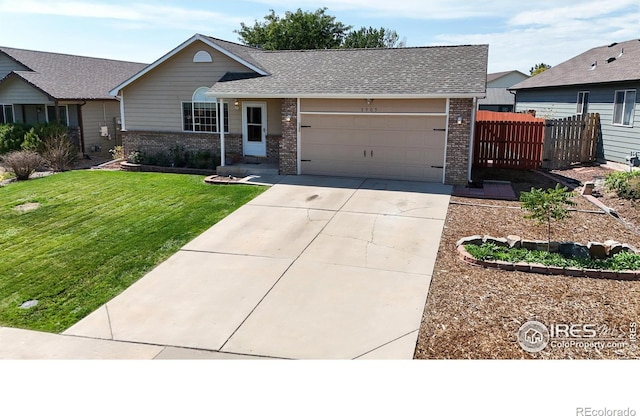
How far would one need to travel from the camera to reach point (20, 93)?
21.5m

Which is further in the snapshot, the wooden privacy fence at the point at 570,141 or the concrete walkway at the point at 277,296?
the wooden privacy fence at the point at 570,141

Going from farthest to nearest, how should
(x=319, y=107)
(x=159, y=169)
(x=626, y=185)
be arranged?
(x=159, y=169)
(x=319, y=107)
(x=626, y=185)

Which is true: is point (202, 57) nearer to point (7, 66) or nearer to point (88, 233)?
point (88, 233)

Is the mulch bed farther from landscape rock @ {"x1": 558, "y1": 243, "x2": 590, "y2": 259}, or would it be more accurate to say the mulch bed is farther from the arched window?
the arched window

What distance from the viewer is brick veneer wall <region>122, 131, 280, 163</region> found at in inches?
674

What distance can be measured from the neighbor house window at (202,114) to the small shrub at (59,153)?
4396 mm

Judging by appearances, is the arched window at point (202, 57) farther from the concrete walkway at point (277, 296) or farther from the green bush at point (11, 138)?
the concrete walkway at point (277, 296)

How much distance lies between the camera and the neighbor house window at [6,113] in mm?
22158

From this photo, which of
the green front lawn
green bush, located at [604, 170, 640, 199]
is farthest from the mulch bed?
the green front lawn

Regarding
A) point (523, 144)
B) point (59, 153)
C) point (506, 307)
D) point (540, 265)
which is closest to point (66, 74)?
point (59, 153)

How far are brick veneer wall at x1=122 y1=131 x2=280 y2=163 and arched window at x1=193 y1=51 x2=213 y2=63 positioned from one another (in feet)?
8.53

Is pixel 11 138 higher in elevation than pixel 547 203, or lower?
higher

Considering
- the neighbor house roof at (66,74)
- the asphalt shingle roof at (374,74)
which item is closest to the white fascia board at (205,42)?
the asphalt shingle roof at (374,74)

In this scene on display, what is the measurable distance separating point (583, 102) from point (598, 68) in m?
1.63
